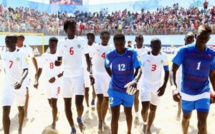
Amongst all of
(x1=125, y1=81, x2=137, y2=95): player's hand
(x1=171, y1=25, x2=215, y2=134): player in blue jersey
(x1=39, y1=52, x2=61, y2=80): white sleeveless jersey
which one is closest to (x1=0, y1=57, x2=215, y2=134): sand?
(x1=39, y1=52, x2=61, y2=80): white sleeveless jersey

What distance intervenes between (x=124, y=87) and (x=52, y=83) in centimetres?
234

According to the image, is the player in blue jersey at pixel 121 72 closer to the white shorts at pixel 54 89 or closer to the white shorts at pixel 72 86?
the white shorts at pixel 72 86

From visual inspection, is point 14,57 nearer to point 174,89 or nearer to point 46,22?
point 174,89

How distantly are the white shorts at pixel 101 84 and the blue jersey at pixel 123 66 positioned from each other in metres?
1.50

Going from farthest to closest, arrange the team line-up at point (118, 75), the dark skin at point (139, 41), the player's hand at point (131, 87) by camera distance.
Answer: the dark skin at point (139, 41), the player's hand at point (131, 87), the team line-up at point (118, 75)

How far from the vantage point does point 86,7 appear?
4284cm

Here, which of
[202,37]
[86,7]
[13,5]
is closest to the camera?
[202,37]

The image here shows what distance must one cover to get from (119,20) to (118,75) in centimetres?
3209

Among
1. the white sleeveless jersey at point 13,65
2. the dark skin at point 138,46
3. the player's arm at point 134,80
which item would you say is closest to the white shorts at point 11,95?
the white sleeveless jersey at point 13,65

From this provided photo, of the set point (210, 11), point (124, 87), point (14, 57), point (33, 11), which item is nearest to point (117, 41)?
point (124, 87)

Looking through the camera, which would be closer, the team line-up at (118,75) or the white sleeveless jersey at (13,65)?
the team line-up at (118,75)

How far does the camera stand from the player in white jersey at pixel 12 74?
5766 millimetres

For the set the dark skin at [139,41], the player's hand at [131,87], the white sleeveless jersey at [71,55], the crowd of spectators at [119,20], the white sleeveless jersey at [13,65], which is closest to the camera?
the player's hand at [131,87]

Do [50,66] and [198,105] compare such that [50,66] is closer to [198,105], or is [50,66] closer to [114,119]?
[114,119]
